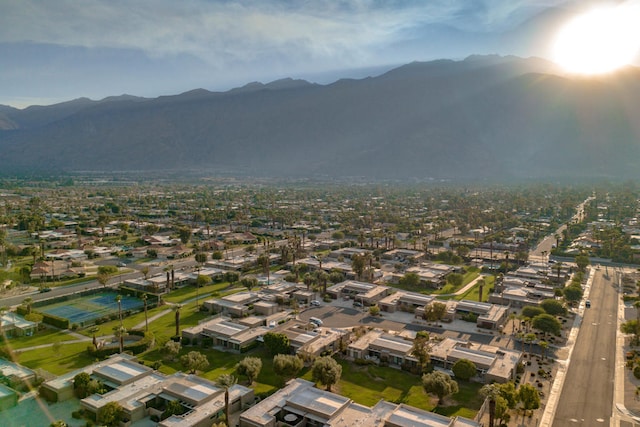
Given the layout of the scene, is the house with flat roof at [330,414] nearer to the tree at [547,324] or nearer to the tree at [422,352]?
the tree at [422,352]

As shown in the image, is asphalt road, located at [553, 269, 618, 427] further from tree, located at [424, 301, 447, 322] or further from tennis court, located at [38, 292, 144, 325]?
tennis court, located at [38, 292, 144, 325]

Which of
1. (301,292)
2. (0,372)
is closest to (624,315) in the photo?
(301,292)

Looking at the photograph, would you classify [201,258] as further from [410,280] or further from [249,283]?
[410,280]

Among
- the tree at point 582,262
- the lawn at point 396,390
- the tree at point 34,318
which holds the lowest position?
the lawn at point 396,390

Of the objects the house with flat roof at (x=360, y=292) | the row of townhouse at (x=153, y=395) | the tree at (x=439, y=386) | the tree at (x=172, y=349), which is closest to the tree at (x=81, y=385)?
the row of townhouse at (x=153, y=395)

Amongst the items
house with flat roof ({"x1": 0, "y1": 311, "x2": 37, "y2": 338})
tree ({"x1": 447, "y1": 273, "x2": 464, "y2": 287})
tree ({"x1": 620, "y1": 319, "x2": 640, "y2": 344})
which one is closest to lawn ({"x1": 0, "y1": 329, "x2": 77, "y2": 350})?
house with flat roof ({"x1": 0, "y1": 311, "x2": 37, "y2": 338})

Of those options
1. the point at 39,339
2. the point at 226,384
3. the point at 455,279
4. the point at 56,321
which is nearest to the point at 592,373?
the point at 455,279
